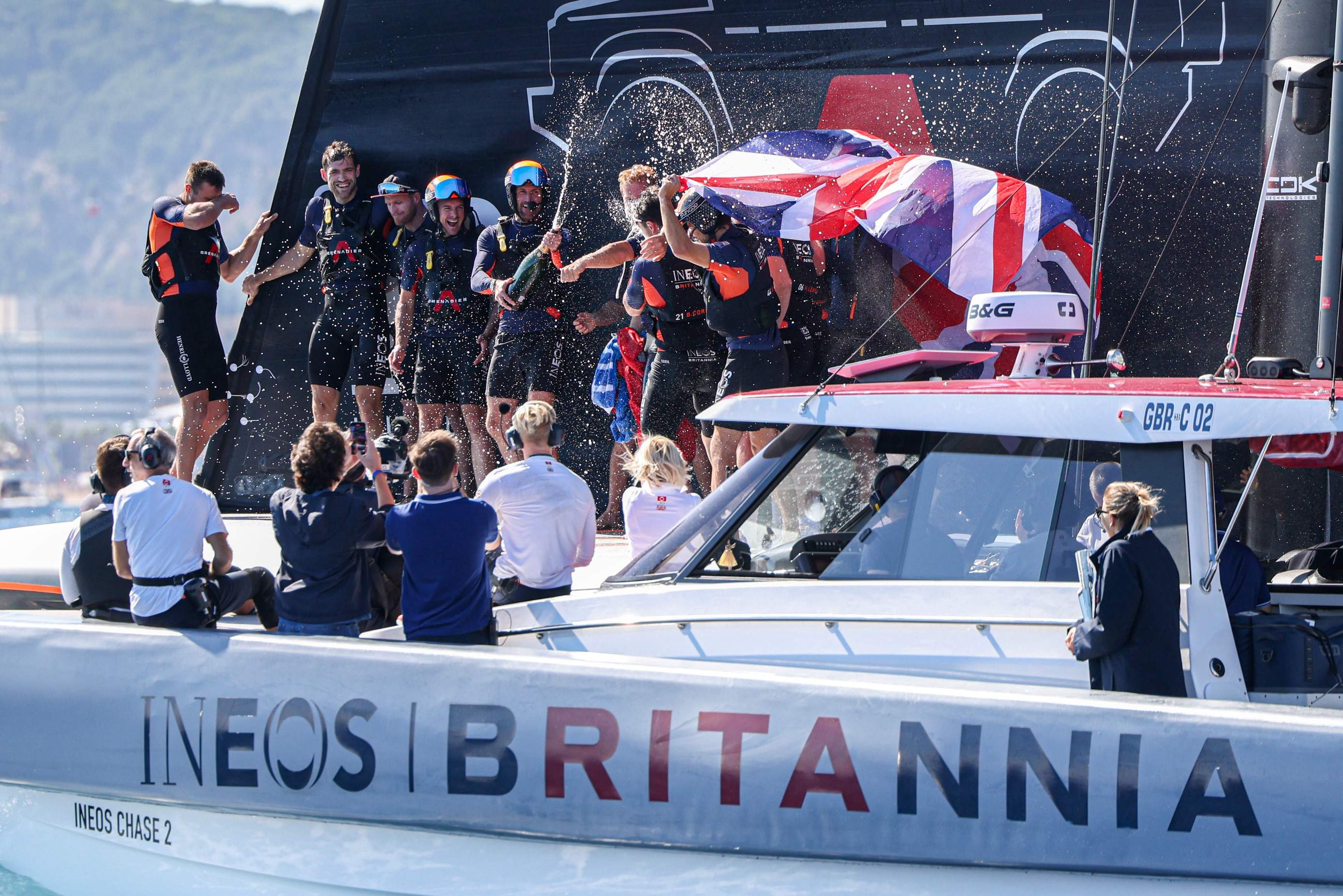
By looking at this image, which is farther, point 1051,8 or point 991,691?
point 1051,8

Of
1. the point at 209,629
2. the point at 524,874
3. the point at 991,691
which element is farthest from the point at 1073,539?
the point at 209,629

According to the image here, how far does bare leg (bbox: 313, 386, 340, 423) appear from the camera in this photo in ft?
28.0

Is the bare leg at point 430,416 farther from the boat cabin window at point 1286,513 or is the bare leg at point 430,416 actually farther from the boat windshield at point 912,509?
the boat cabin window at point 1286,513

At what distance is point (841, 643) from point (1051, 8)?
16.1ft

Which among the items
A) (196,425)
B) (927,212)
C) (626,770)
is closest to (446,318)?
(196,425)

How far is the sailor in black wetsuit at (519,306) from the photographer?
778 centimetres

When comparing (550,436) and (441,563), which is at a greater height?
(550,436)

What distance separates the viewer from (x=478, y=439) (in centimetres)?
817

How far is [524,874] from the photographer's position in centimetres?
379

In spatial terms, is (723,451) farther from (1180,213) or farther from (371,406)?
(1180,213)

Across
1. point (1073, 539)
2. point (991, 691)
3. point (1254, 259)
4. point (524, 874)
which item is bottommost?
point (524, 874)

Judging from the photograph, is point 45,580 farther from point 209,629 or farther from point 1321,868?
point 1321,868

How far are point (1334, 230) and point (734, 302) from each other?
2.69m

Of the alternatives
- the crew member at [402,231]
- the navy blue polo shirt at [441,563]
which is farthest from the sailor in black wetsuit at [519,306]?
the navy blue polo shirt at [441,563]
